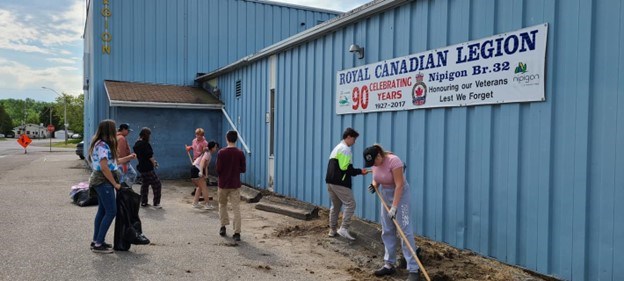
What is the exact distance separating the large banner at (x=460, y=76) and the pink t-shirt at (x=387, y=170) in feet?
4.85

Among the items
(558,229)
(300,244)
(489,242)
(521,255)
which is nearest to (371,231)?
(300,244)

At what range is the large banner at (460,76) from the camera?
17.0ft

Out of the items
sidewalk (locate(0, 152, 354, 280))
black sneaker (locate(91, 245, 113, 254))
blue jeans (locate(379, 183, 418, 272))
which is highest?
blue jeans (locate(379, 183, 418, 272))

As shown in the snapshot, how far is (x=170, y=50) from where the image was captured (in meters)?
17.0

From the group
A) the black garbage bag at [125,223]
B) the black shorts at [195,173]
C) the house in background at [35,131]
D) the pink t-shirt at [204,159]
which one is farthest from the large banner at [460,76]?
the house in background at [35,131]

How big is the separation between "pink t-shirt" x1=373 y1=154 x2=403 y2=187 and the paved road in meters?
1.18

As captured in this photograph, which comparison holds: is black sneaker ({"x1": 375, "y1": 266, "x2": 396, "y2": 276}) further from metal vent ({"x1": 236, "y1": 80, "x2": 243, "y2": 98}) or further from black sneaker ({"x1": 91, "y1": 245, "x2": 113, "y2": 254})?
metal vent ({"x1": 236, "y1": 80, "x2": 243, "y2": 98})

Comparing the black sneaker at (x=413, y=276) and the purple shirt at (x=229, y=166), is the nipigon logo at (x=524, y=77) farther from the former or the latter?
the purple shirt at (x=229, y=166)

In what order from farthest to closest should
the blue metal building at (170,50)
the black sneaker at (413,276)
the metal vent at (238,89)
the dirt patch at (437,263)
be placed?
the blue metal building at (170,50) < the metal vent at (238,89) < the dirt patch at (437,263) < the black sneaker at (413,276)

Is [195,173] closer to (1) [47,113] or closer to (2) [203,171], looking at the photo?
(2) [203,171]

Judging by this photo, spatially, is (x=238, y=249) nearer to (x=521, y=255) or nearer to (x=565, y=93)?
(x=521, y=255)

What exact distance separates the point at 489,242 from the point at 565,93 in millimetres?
1990

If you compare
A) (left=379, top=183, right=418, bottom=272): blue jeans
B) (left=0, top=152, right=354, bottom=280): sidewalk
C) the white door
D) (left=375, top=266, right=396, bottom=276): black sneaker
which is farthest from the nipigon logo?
the white door

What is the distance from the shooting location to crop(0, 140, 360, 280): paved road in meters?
5.27
